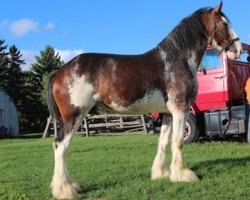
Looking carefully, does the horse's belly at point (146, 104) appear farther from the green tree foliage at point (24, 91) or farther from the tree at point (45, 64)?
the tree at point (45, 64)

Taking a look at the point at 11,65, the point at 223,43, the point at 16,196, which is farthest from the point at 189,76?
the point at 11,65

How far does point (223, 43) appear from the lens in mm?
7691

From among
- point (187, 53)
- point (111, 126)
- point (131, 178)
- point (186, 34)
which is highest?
point (186, 34)

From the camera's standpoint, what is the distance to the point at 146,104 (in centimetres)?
712

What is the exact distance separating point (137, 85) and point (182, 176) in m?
1.56

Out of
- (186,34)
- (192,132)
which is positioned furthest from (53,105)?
(192,132)

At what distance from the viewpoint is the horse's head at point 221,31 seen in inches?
299

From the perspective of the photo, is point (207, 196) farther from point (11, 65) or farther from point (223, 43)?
point (11, 65)

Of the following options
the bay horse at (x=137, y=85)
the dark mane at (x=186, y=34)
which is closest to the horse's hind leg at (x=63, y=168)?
the bay horse at (x=137, y=85)

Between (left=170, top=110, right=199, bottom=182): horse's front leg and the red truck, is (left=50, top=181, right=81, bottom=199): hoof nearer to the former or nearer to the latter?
(left=170, top=110, right=199, bottom=182): horse's front leg

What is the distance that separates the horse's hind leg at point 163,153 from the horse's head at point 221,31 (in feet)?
4.86

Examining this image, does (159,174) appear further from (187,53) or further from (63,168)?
(187,53)

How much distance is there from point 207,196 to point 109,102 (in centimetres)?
199

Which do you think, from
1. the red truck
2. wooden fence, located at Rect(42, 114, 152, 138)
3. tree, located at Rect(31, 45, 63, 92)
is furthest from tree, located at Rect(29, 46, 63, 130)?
the red truck
